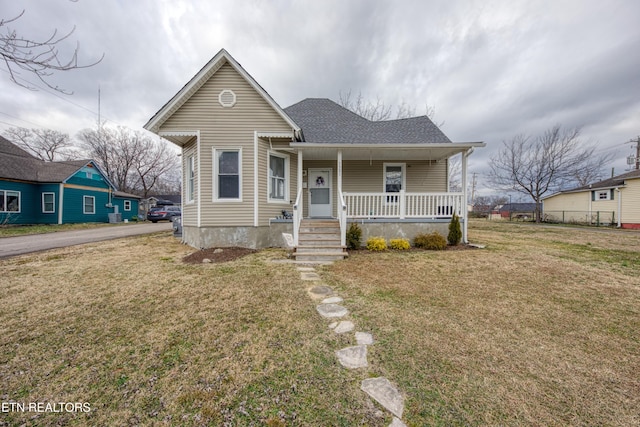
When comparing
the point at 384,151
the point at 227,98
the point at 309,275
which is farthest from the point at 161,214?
the point at 309,275

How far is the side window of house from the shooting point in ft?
27.7

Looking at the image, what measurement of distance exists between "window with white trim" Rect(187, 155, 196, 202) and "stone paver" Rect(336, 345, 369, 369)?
7700 mm

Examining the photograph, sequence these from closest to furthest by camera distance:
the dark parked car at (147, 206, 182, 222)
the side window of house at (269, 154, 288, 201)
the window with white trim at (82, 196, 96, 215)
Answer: the side window of house at (269, 154, 288, 201)
the window with white trim at (82, 196, 96, 215)
the dark parked car at (147, 206, 182, 222)

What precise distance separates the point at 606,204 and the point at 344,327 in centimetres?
2750

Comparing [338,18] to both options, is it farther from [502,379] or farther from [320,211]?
[502,379]

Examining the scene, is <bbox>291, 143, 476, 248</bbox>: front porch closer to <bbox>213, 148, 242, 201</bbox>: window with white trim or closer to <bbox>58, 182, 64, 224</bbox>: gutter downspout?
<bbox>213, 148, 242, 201</bbox>: window with white trim

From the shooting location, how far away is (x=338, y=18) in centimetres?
1120

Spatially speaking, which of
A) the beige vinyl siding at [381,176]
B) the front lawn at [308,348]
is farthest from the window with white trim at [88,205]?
the beige vinyl siding at [381,176]

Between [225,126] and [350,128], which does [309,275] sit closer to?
[225,126]

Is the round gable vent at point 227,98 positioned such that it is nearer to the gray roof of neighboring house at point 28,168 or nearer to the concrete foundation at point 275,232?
the concrete foundation at point 275,232

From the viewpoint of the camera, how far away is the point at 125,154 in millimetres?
34750

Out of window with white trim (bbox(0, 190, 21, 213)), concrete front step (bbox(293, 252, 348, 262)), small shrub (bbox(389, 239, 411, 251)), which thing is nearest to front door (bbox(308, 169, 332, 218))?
small shrub (bbox(389, 239, 411, 251))

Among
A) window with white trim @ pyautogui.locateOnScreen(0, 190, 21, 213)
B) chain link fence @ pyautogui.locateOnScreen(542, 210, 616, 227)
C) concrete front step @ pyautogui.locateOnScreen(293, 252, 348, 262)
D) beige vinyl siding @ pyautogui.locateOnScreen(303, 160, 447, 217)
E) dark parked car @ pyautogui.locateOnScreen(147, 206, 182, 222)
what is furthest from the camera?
dark parked car @ pyautogui.locateOnScreen(147, 206, 182, 222)

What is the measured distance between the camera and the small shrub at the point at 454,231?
26.6 ft
